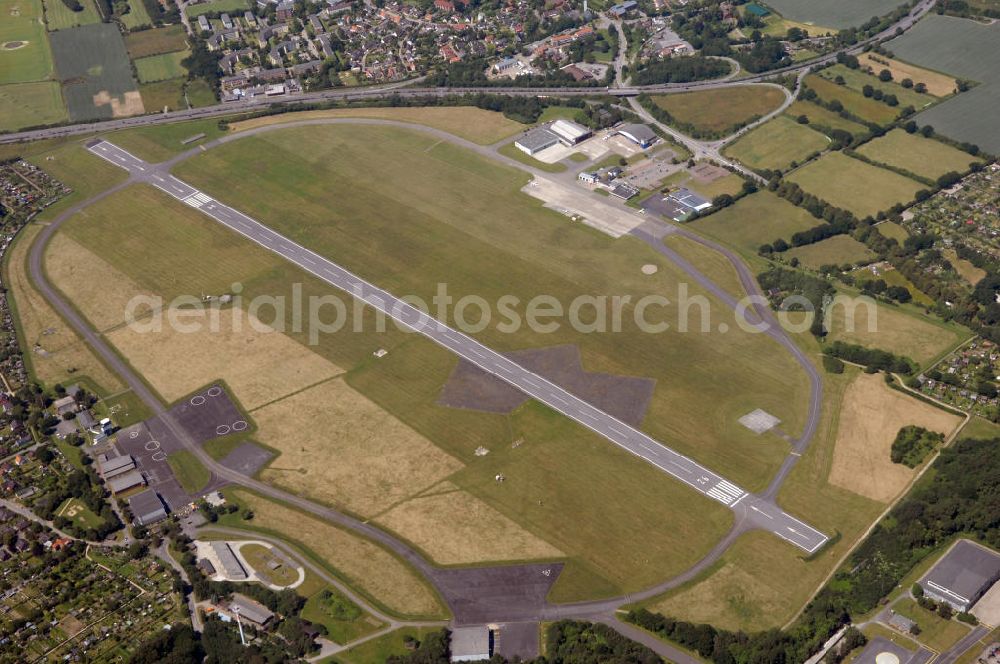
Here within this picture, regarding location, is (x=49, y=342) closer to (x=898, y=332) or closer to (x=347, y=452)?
(x=347, y=452)

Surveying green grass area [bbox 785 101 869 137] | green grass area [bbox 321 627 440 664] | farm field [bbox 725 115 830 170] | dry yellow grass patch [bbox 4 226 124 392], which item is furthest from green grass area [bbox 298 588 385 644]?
green grass area [bbox 785 101 869 137]

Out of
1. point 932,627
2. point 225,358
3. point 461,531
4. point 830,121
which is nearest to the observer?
point 932,627

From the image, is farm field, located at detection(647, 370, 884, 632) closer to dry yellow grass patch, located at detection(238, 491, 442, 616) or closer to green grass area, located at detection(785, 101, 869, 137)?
dry yellow grass patch, located at detection(238, 491, 442, 616)

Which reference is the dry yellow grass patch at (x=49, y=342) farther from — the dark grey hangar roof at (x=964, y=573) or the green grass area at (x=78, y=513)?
the dark grey hangar roof at (x=964, y=573)

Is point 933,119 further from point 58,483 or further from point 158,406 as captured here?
point 58,483

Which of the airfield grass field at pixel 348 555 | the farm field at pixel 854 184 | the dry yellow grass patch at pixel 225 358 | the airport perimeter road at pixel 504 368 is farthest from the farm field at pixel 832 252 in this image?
the airfield grass field at pixel 348 555

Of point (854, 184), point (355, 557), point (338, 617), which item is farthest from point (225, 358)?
point (854, 184)

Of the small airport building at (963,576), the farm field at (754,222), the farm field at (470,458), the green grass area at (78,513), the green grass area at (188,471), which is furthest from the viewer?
the farm field at (754,222)
